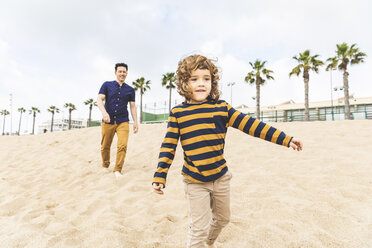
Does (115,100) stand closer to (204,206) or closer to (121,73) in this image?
(121,73)

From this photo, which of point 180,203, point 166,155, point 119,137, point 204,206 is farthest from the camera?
point 119,137

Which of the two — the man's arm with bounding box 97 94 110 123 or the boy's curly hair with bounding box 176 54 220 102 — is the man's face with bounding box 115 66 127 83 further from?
the boy's curly hair with bounding box 176 54 220 102

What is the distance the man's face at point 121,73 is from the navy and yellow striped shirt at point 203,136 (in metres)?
2.86

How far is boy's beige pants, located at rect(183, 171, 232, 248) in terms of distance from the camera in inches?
71.3

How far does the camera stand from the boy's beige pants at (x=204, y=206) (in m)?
1.81

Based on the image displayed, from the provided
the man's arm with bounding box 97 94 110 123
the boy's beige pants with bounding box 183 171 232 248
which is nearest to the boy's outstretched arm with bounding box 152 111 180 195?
the boy's beige pants with bounding box 183 171 232 248

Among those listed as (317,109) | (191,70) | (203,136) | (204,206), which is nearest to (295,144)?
(203,136)

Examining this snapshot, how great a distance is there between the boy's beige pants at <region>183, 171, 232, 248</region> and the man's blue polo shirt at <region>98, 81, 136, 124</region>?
9.86 feet

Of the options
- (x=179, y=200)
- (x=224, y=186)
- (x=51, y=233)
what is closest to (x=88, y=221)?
(x=51, y=233)

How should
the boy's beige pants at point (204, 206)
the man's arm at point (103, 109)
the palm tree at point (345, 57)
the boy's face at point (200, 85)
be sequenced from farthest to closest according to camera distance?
the palm tree at point (345, 57) → the man's arm at point (103, 109) → the boy's face at point (200, 85) → the boy's beige pants at point (204, 206)

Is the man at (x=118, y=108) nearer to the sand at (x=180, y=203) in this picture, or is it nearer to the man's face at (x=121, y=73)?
the man's face at (x=121, y=73)

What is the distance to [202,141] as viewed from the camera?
1.88m

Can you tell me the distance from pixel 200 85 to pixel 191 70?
6.2 inches

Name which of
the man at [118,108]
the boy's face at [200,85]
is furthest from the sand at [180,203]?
the boy's face at [200,85]
